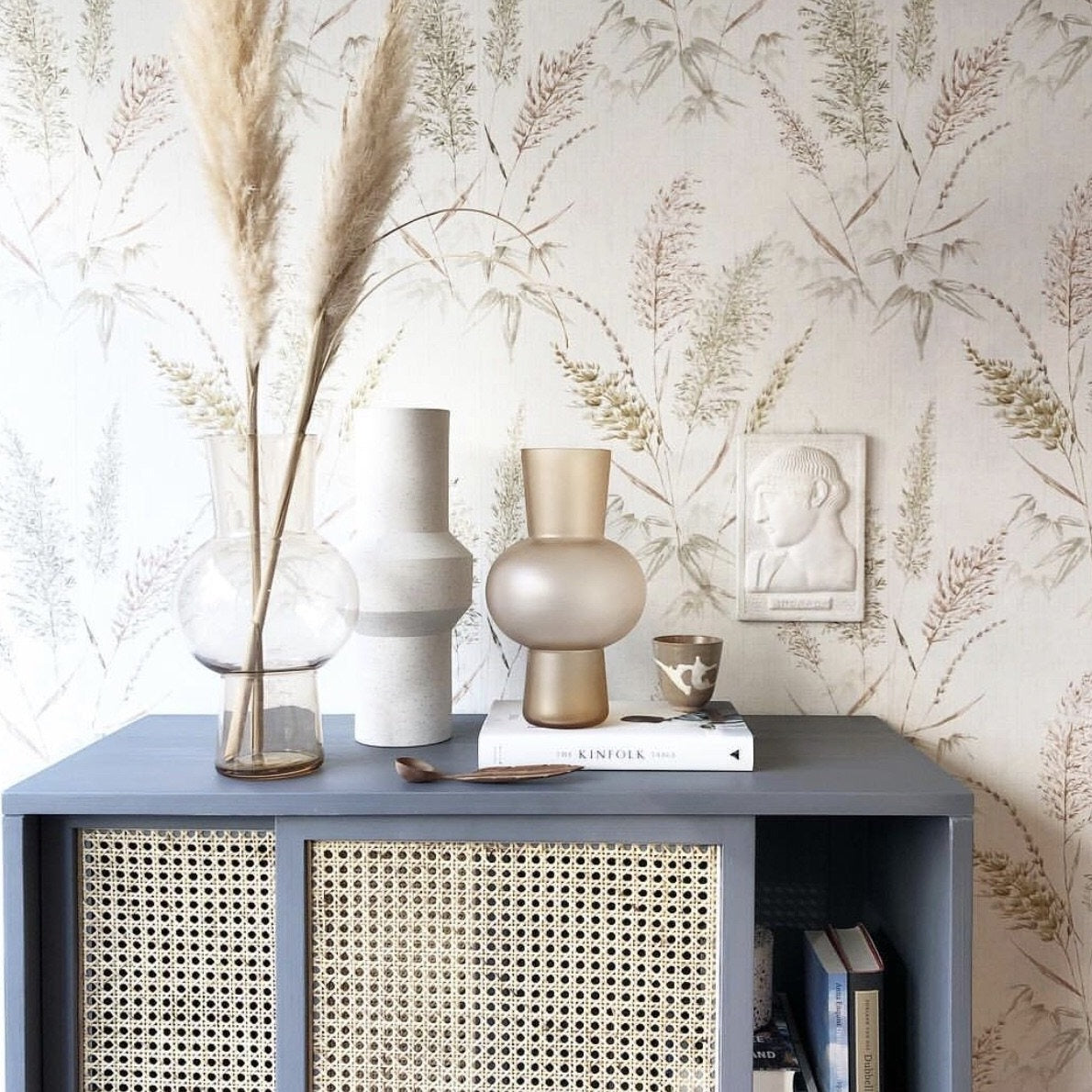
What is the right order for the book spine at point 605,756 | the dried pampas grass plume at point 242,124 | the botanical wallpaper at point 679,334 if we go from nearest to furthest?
the dried pampas grass plume at point 242,124 < the book spine at point 605,756 < the botanical wallpaper at point 679,334

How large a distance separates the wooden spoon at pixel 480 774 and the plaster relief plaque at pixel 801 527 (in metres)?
0.41

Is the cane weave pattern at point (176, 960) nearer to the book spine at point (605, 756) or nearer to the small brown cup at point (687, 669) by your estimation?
the book spine at point (605, 756)

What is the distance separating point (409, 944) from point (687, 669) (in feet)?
1.35

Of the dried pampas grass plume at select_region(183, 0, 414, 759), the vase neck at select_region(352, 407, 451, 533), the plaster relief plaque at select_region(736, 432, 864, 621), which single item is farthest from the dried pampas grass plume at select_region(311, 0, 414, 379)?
the plaster relief plaque at select_region(736, 432, 864, 621)

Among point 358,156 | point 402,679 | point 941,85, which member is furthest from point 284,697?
point 941,85

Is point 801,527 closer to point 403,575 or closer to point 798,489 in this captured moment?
point 798,489

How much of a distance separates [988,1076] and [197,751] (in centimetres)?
109

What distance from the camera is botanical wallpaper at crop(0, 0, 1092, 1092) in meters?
1.25

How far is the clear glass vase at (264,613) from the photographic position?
99 cm

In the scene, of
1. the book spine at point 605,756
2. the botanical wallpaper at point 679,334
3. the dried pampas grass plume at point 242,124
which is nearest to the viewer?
the dried pampas grass plume at point 242,124

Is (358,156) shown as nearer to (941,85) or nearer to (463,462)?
(463,462)

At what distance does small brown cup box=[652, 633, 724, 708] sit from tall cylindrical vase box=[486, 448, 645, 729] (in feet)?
0.22

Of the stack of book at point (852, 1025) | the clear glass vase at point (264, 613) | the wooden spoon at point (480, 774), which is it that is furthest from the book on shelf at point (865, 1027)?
the clear glass vase at point (264, 613)

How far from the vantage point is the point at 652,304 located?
1257 mm
